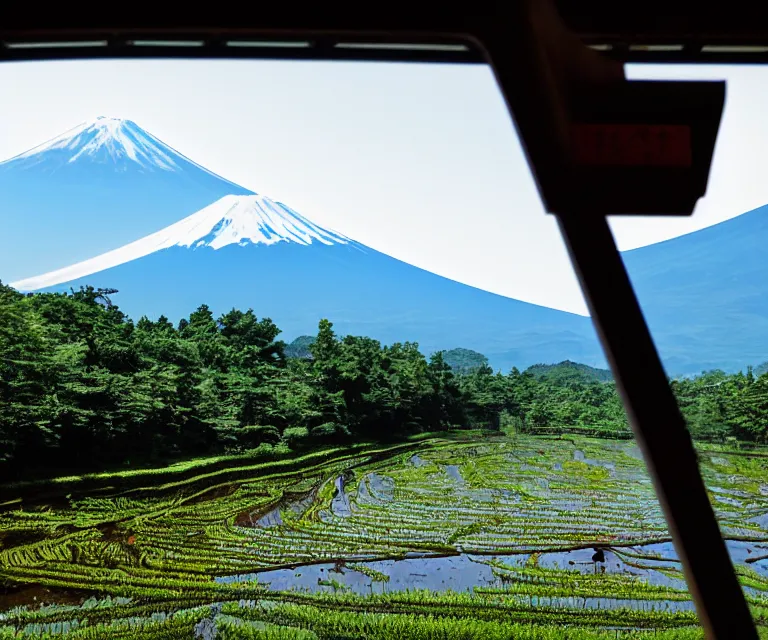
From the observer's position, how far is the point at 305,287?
2209 centimetres

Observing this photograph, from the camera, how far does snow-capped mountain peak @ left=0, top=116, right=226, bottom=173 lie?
19891 mm

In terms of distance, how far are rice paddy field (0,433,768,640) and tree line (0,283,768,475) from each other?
58cm

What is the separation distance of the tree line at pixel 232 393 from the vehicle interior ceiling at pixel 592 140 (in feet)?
26.7

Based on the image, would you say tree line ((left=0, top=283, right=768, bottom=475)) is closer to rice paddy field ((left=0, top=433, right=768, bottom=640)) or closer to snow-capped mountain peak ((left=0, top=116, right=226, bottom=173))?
rice paddy field ((left=0, top=433, right=768, bottom=640))

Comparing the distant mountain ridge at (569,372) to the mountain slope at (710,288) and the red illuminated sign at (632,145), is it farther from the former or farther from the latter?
the red illuminated sign at (632,145)

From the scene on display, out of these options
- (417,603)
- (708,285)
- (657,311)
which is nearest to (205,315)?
(417,603)

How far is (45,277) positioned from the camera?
1605 centimetres

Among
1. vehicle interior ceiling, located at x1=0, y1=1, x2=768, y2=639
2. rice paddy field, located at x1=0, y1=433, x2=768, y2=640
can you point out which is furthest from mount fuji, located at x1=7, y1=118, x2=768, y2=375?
vehicle interior ceiling, located at x1=0, y1=1, x2=768, y2=639

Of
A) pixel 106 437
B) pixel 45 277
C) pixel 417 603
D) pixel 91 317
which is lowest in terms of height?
pixel 417 603

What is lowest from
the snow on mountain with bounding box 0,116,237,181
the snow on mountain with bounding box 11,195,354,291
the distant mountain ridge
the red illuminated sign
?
the red illuminated sign

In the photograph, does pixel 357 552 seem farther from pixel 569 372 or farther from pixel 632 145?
pixel 569 372

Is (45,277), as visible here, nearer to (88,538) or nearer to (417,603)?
(88,538)

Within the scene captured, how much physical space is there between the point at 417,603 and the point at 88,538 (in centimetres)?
404

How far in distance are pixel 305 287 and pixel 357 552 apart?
51.4 ft
